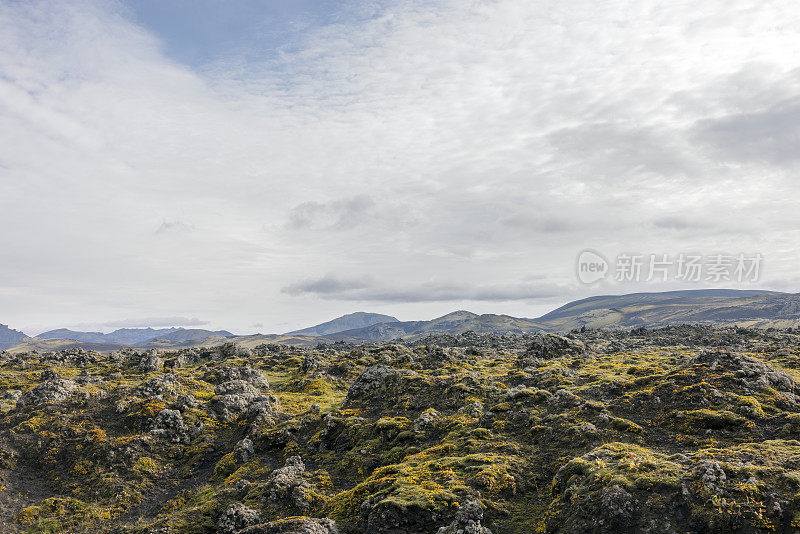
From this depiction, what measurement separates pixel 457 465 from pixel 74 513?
2989 cm

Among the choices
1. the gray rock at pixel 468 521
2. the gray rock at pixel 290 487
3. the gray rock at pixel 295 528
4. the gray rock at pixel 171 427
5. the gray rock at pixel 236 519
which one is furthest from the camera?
the gray rock at pixel 171 427

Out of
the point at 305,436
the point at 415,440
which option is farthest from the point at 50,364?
the point at 415,440

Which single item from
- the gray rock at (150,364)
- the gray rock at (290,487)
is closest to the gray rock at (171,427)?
the gray rock at (290,487)

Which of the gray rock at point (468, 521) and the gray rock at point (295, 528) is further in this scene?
the gray rock at point (295, 528)

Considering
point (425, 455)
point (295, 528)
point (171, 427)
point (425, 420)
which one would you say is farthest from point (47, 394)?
point (425, 455)

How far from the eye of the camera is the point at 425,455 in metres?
30.1

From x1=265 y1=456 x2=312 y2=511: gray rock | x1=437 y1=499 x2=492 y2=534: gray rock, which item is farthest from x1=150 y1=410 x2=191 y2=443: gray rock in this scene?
x1=437 y1=499 x2=492 y2=534: gray rock

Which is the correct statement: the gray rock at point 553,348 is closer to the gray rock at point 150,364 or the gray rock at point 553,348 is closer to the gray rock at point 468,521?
the gray rock at point 468,521

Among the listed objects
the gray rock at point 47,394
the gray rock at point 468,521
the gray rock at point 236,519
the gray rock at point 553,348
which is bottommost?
the gray rock at point 236,519

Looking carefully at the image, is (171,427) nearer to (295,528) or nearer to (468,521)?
(295,528)

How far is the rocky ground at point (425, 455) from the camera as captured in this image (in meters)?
19.4

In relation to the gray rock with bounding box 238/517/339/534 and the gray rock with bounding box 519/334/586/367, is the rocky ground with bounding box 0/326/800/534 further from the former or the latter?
the gray rock with bounding box 519/334/586/367

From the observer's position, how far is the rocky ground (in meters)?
19.4

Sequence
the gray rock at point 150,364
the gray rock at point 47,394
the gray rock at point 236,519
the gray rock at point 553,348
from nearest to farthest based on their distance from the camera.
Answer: the gray rock at point 236,519, the gray rock at point 47,394, the gray rock at point 553,348, the gray rock at point 150,364
